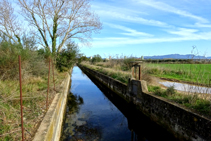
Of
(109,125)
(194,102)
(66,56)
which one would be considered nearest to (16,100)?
(109,125)

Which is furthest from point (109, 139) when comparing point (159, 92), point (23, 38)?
point (23, 38)

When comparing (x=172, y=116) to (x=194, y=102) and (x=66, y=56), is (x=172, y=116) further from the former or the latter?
(x=66, y=56)

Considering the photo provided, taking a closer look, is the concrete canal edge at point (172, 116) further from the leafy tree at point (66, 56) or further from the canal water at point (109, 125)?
the leafy tree at point (66, 56)

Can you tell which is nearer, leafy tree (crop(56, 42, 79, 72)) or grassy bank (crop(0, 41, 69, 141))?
grassy bank (crop(0, 41, 69, 141))

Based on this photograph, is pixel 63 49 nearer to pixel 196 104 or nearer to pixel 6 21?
pixel 6 21

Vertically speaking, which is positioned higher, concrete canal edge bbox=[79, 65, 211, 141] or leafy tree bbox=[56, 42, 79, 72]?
leafy tree bbox=[56, 42, 79, 72]

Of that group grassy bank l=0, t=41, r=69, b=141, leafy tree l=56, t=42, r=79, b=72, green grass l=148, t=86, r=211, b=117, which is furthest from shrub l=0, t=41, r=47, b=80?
leafy tree l=56, t=42, r=79, b=72

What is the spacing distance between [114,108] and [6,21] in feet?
48.5

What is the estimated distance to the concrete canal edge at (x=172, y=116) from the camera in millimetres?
3807

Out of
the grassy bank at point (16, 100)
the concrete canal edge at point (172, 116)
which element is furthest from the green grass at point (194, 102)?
the grassy bank at point (16, 100)

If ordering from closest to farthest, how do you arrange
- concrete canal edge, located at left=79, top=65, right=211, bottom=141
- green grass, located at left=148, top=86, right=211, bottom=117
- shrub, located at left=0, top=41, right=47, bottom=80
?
concrete canal edge, located at left=79, top=65, right=211, bottom=141 < green grass, located at left=148, top=86, right=211, bottom=117 < shrub, located at left=0, top=41, right=47, bottom=80

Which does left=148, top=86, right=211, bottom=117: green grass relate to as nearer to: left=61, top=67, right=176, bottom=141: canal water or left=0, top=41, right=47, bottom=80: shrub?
left=61, top=67, right=176, bottom=141: canal water

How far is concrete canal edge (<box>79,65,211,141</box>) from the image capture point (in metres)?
3.81

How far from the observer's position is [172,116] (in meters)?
4.86
